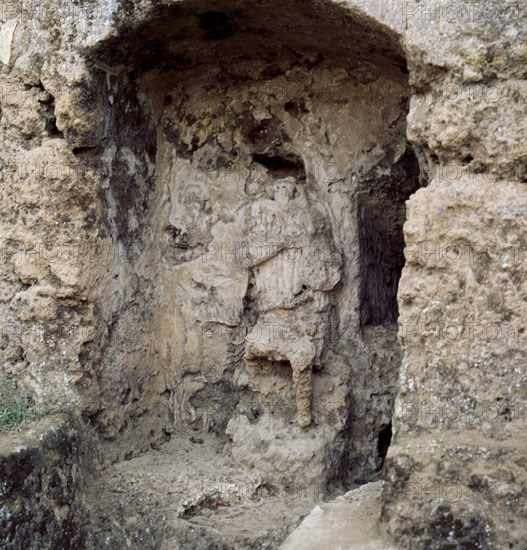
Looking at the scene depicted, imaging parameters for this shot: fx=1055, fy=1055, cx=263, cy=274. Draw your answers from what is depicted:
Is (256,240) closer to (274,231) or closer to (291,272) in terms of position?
(274,231)

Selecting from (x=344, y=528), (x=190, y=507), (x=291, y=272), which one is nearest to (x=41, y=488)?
(x=190, y=507)

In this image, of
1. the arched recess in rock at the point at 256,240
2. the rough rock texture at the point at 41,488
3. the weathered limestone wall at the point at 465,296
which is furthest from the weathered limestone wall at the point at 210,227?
the weathered limestone wall at the point at 465,296

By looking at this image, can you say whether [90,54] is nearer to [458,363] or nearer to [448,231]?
[448,231]

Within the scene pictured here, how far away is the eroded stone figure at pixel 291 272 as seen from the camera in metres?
4.73

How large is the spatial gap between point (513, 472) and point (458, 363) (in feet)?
1.38

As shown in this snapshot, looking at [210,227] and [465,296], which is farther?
[210,227]

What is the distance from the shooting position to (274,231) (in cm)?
479

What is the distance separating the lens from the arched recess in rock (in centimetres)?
470

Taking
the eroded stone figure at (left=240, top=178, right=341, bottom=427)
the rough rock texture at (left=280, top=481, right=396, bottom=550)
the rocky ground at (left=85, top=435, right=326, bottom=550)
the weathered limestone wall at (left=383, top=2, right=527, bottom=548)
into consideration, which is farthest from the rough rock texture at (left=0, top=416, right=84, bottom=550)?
the weathered limestone wall at (left=383, top=2, right=527, bottom=548)

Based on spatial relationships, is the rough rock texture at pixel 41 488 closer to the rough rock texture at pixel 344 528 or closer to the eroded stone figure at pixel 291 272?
the eroded stone figure at pixel 291 272

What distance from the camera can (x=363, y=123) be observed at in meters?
4.83

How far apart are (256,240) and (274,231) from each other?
0.09 m

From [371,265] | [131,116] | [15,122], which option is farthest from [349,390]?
[15,122]

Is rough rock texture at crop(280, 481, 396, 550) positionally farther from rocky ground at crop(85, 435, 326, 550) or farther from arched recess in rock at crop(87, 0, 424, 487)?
arched recess in rock at crop(87, 0, 424, 487)
